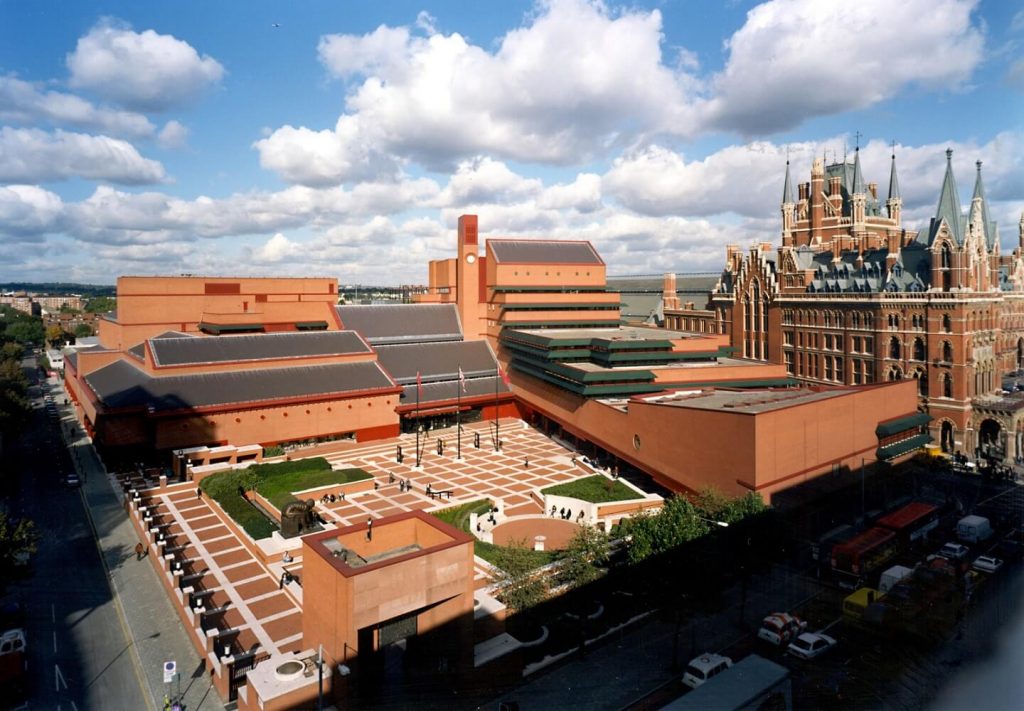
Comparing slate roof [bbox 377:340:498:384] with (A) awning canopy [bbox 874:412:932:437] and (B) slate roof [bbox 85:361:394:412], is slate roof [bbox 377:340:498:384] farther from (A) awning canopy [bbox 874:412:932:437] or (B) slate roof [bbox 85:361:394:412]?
(A) awning canopy [bbox 874:412:932:437]

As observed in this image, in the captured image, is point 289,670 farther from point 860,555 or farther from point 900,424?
point 900,424

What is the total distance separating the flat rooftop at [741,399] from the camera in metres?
39.3

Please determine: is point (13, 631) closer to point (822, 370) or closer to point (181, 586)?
point (181, 586)

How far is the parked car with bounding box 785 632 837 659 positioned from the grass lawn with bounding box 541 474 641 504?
641 inches

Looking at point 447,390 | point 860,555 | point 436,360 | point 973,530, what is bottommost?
point 973,530

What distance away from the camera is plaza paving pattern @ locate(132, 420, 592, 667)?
95.9ft

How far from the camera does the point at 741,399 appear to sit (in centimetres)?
4509

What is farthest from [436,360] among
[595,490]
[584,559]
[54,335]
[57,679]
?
[54,335]

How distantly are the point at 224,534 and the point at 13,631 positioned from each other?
13.6 meters

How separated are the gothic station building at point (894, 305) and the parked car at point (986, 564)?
28119mm

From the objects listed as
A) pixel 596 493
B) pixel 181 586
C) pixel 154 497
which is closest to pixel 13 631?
pixel 181 586

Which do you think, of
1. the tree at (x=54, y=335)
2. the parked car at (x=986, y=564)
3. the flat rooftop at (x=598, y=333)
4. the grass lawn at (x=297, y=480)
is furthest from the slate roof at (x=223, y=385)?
the tree at (x=54, y=335)

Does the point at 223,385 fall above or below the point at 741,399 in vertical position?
above

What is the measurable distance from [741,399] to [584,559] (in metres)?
21.3
